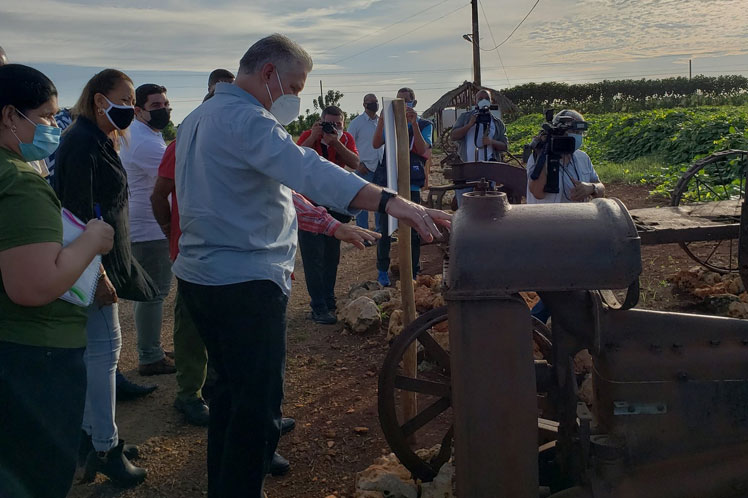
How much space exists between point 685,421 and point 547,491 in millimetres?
526

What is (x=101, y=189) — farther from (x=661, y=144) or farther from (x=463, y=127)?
(x=661, y=144)

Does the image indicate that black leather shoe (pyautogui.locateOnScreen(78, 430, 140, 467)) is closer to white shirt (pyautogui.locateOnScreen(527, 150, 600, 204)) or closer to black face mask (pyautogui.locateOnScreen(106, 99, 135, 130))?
black face mask (pyautogui.locateOnScreen(106, 99, 135, 130))

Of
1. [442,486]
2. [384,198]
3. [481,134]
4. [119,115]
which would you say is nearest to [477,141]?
[481,134]

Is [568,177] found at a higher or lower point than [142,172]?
lower

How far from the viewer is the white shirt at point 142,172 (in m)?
4.33

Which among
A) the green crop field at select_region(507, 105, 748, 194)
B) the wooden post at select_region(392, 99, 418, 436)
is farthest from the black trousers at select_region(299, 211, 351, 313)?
the green crop field at select_region(507, 105, 748, 194)

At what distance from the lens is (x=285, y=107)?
2668mm

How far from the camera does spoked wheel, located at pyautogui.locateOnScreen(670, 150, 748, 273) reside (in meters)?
3.97

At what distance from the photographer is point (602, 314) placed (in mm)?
1959

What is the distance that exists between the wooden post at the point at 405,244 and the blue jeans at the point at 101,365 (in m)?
1.45

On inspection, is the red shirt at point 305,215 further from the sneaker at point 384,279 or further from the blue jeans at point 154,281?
the sneaker at point 384,279

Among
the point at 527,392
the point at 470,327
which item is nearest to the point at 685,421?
the point at 527,392

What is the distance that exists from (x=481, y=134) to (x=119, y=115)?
5180 millimetres

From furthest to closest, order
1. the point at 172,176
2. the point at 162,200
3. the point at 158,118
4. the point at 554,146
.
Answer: the point at 158,118
the point at 554,146
the point at 162,200
the point at 172,176
